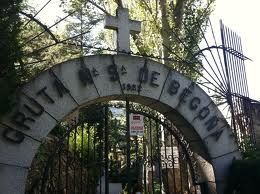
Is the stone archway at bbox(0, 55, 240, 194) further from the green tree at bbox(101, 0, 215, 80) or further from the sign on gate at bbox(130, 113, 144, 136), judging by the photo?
the green tree at bbox(101, 0, 215, 80)

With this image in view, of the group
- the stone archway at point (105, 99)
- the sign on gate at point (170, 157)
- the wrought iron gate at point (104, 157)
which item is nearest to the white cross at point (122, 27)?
the stone archway at point (105, 99)

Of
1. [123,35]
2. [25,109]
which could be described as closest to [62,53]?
[123,35]

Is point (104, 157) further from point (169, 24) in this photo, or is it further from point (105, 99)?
point (169, 24)

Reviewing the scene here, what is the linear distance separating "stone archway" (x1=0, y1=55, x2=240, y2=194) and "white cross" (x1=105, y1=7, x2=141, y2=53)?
0.29 metres

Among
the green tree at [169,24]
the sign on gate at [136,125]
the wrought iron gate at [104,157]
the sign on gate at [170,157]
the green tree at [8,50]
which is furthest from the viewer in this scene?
the green tree at [169,24]

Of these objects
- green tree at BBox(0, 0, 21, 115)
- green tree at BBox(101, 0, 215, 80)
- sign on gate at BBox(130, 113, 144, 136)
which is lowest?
sign on gate at BBox(130, 113, 144, 136)

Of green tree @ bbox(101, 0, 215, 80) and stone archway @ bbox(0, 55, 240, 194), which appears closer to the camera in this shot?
stone archway @ bbox(0, 55, 240, 194)

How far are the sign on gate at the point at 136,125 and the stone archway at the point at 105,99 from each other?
0.29m

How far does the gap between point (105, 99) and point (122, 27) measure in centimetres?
125

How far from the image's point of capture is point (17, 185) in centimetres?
492

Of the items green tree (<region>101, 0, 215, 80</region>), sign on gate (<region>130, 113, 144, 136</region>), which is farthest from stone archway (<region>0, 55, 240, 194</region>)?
green tree (<region>101, 0, 215, 80</region>)

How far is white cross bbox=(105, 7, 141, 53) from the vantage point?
6.23 metres

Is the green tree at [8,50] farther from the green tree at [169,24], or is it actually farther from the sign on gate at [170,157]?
the green tree at [169,24]

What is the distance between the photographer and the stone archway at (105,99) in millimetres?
5023
